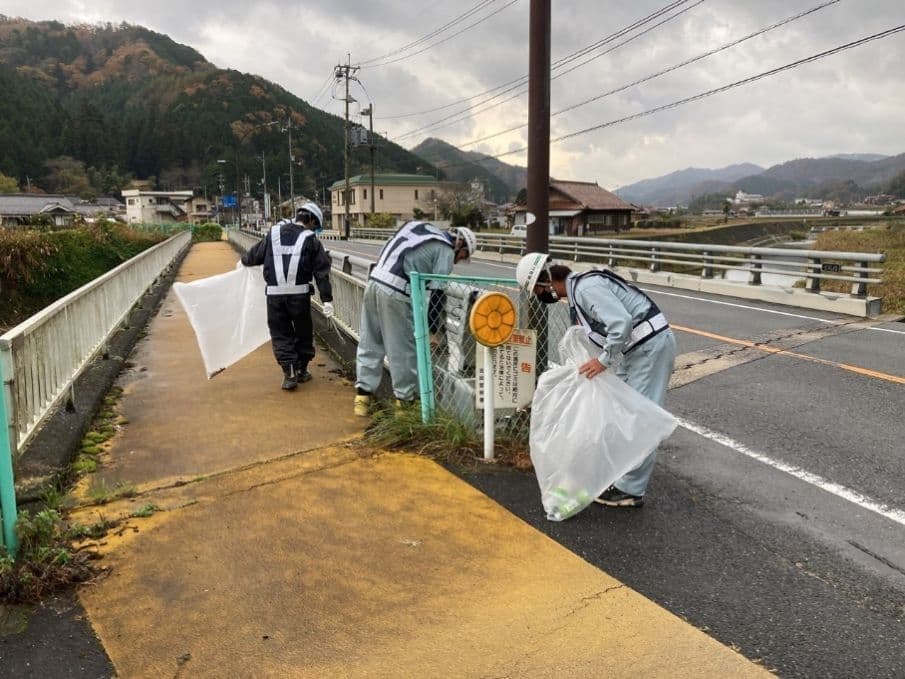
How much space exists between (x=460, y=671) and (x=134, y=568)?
161 centimetres

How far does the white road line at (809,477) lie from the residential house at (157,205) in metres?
92.6

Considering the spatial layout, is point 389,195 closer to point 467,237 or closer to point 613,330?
point 467,237

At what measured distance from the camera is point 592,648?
2.45 metres

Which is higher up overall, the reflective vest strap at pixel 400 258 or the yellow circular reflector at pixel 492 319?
the reflective vest strap at pixel 400 258

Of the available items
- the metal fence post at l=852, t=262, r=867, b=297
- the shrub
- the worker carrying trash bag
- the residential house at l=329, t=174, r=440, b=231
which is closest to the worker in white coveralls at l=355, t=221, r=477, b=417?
the worker carrying trash bag

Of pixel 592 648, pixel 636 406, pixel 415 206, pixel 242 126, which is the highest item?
pixel 242 126

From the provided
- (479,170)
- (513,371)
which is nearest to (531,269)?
(513,371)

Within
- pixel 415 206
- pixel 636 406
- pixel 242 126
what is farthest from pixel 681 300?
pixel 242 126

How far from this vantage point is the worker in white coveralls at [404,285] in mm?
4715

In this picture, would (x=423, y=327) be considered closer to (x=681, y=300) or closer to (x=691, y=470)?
(x=691, y=470)

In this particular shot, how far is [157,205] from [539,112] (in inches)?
4102

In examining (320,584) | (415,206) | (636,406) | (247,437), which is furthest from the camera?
(415,206)

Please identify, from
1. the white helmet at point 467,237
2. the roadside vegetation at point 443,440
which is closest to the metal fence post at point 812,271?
the white helmet at point 467,237

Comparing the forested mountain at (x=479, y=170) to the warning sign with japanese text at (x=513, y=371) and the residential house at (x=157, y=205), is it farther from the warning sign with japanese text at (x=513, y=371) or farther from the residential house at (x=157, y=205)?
the warning sign with japanese text at (x=513, y=371)
